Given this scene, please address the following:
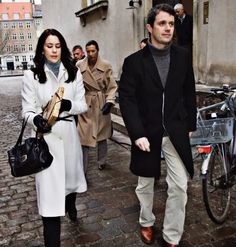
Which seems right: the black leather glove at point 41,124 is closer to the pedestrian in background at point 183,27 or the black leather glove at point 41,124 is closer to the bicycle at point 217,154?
the bicycle at point 217,154

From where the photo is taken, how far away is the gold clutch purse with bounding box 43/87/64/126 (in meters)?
2.78

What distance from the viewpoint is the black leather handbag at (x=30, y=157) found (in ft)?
9.20

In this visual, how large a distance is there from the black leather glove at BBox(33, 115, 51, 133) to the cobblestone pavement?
1.23 metres

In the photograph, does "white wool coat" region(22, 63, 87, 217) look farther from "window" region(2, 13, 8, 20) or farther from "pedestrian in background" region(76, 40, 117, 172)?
"window" region(2, 13, 8, 20)

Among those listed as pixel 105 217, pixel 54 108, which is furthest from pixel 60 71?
pixel 105 217

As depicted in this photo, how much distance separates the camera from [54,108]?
2.79 meters

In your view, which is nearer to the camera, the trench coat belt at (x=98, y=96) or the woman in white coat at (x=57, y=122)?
the woman in white coat at (x=57, y=122)

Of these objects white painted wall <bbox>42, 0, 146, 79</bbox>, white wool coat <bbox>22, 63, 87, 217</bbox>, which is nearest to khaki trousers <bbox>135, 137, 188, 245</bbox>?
white wool coat <bbox>22, 63, 87, 217</bbox>

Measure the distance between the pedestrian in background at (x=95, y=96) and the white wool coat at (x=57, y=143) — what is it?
169 cm

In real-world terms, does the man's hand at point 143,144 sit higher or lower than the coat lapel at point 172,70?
lower

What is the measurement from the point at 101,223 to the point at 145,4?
22.0 feet

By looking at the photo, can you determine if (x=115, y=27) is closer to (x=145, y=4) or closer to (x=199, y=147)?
(x=145, y=4)

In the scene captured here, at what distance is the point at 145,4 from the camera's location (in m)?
9.05

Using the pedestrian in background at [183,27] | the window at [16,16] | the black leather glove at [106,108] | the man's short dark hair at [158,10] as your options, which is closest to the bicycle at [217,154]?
the man's short dark hair at [158,10]
